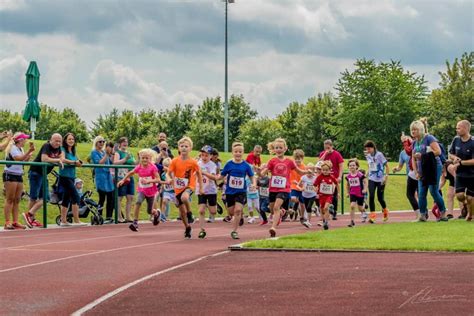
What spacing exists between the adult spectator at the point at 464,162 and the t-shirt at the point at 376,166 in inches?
114

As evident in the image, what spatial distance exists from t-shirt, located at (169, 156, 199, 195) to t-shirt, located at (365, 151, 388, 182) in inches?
241

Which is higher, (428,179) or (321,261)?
(428,179)

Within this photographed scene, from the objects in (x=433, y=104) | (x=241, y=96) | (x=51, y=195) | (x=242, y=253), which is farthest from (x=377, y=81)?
(x=242, y=253)

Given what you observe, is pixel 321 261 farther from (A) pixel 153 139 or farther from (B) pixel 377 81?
(A) pixel 153 139

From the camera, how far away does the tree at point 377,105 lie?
342 ft

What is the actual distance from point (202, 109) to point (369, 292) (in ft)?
363

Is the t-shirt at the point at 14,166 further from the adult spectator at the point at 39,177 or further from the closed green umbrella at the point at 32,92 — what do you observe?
the closed green umbrella at the point at 32,92

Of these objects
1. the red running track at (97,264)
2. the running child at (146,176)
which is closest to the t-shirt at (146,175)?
the running child at (146,176)

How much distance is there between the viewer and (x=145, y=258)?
13.9m

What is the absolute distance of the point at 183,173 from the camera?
18.3 metres

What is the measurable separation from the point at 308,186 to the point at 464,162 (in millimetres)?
4917

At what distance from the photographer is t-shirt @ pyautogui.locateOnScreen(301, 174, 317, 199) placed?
23.5 metres

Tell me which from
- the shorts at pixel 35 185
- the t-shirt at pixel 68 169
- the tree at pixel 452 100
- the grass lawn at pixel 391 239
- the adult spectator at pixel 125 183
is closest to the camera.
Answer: the grass lawn at pixel 391 239

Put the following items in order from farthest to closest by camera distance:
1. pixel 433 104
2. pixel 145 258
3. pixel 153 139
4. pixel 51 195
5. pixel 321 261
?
pixel 153 139 < pixel 433 104 < pixel 51 195 < pixel 145 258 < pixel 321 261
